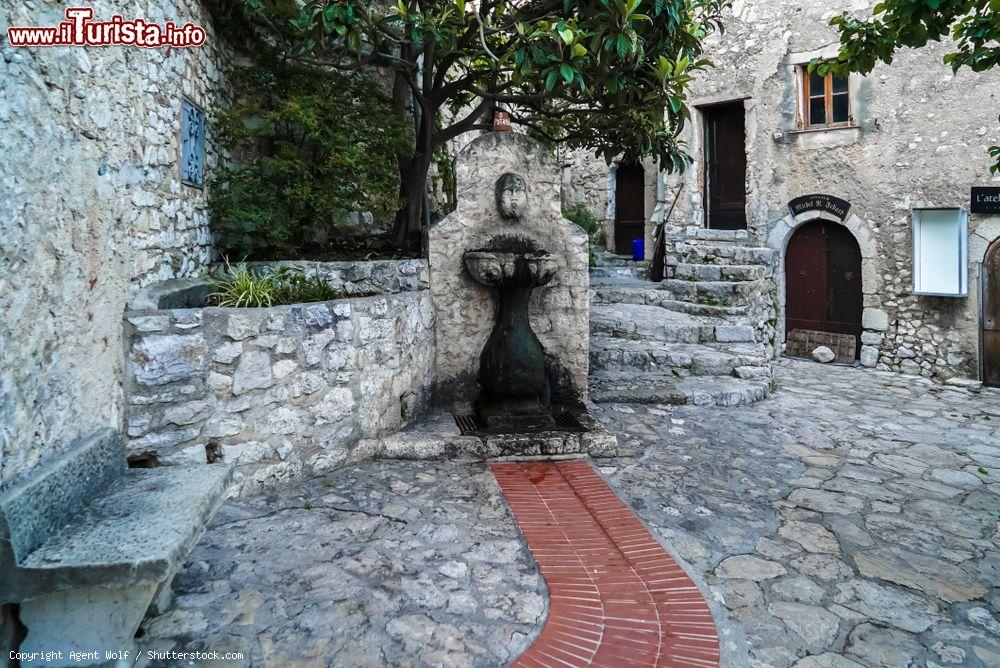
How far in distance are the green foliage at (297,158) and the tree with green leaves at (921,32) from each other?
3411 millimetres

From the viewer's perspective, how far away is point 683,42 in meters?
4.85

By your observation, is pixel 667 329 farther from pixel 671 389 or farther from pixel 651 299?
pixel 671 389

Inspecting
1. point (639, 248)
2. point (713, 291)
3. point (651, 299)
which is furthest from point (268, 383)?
point (639, 248)

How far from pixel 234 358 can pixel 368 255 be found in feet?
6.95

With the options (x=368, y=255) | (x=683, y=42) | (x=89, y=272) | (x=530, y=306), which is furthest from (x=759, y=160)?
(x=89, y=272)

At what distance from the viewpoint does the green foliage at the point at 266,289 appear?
370 centimetres

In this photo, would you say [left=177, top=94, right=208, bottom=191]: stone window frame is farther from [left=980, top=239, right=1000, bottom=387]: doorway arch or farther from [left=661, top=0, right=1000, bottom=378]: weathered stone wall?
[left=980, top=239, right=1000, bottom=387]: doorway arch

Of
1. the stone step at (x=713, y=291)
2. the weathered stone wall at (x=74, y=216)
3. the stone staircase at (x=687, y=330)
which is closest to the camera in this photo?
the weathered stone wall at (x=74, y=216)

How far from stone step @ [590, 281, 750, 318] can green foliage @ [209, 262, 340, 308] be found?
4.61 metres

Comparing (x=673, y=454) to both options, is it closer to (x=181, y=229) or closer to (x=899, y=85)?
(x=181, y=229)

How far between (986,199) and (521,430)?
23.5 ft

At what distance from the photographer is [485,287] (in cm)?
505

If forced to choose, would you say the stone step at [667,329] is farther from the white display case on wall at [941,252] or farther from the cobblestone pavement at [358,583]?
the cobblestone pavement at [358,583]

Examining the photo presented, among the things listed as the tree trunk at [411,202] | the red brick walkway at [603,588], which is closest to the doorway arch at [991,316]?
the red brick walkway at [603,588]
